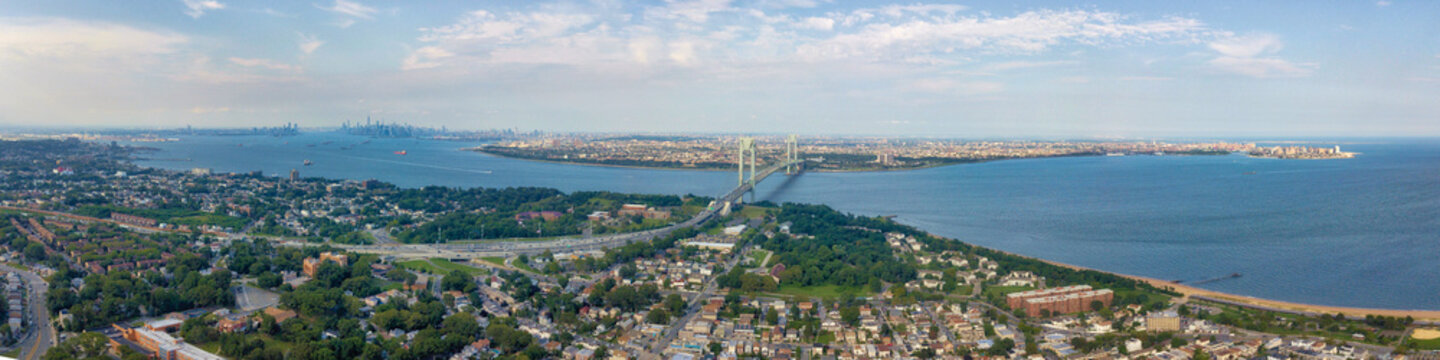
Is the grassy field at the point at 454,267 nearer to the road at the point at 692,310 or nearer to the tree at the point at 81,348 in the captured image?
the road at the point at 692,310

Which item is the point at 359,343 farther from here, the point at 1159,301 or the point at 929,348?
the point at 1159,301

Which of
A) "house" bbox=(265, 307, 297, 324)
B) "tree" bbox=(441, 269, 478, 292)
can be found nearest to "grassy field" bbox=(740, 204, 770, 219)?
"tree" bbox=(441, 269, 478, 292)

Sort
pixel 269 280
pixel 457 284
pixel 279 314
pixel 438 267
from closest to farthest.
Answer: pixel 279 314 → pixel 269 280 → pixel 457 284 → pixel 438 267

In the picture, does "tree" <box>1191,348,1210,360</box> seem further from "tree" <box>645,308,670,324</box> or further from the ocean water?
"tree" <box>645,308,670,324</box>

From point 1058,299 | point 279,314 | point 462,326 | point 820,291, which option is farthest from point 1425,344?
point 279,314

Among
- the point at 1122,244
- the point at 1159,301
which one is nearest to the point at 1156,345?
the point at 1159,301

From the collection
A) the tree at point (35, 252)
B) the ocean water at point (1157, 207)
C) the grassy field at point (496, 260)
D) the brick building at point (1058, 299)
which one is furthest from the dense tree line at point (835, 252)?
the tree at point (35, 252)

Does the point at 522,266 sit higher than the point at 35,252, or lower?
lower

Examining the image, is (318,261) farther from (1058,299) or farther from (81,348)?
(1058,299)
